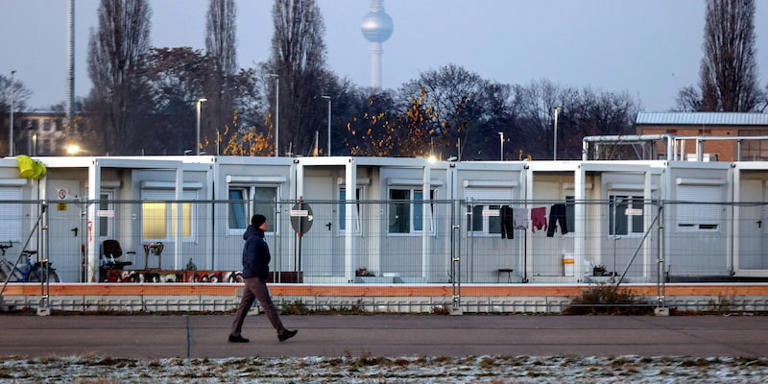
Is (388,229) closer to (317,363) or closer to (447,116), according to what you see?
(317,363)

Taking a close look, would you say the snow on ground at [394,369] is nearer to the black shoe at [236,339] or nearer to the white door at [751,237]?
the black shoe at [236,339]

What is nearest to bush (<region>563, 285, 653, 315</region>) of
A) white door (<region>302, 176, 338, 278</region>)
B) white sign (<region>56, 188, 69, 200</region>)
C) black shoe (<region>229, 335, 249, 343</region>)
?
white door (<region>302, 176, 338, 278</region>)

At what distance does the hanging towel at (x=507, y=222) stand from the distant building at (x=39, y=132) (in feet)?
190

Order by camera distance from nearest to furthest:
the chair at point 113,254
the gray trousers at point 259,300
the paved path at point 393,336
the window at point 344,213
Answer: the paved path at point 393,336 → the gray trousers at point 259,300 → the chair at point 113,254 → the window at point 344,213

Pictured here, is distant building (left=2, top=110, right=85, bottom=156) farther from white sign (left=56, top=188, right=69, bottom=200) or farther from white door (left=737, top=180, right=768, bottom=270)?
white door (left=737, top=180, right=768, bottom=270)

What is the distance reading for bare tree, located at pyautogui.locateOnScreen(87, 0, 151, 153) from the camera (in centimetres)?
6234

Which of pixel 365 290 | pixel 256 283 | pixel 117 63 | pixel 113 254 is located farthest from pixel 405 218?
pixel 117 63

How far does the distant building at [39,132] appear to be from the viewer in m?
83.9

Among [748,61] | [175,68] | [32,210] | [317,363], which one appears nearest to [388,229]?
[32,210]

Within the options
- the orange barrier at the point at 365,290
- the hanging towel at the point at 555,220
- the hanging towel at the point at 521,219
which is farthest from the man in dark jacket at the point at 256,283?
the hanging towel at the point at 555,220

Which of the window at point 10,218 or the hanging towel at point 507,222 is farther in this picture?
the hanging towel at point 507,222

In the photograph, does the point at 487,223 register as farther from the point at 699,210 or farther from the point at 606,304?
the point at 606,304

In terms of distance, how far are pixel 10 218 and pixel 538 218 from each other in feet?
33.8

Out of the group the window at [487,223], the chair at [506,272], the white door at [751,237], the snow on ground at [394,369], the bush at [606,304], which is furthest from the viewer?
the white door at [751,237]
